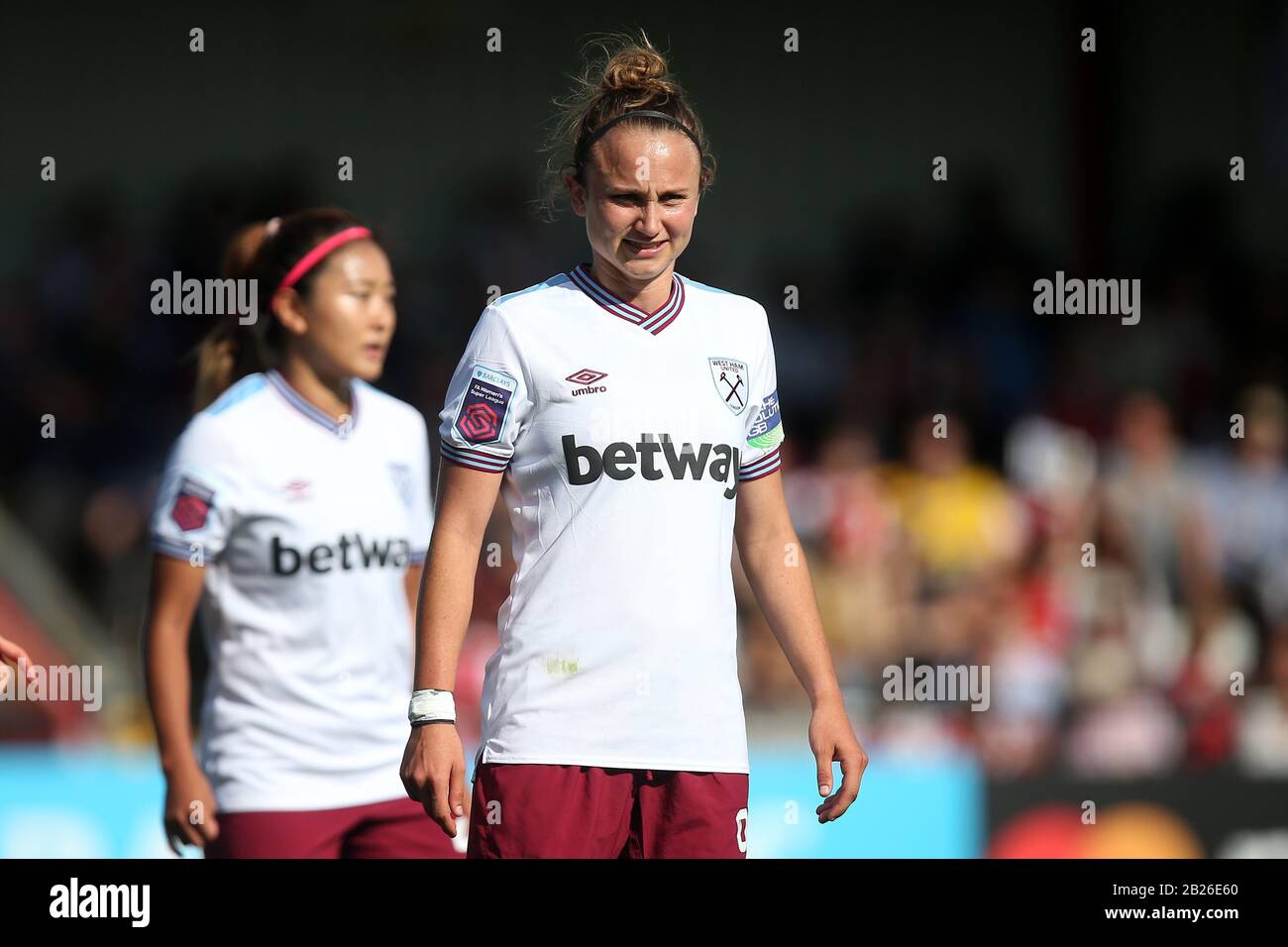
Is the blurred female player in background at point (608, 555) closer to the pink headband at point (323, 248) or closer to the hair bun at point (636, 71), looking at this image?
the hair bun at point (636, 71)

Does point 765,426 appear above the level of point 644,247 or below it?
below

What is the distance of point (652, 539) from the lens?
3.31m

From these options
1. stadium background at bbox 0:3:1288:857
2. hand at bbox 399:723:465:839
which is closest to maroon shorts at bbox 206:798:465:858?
hand at bbox 399:723:465:839

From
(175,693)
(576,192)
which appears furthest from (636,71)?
(175,693)

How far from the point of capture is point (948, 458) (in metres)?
8.85

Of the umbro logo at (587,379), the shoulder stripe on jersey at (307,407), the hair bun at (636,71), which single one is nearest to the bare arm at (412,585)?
the shoulder stripe on jersey at (307,407)

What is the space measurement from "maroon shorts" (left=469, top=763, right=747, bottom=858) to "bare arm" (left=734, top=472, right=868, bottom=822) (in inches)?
Answer: 9.6

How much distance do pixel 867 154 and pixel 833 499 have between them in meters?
2.80

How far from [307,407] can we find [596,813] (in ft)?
5.44

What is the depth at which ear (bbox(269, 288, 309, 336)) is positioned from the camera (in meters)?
4.46

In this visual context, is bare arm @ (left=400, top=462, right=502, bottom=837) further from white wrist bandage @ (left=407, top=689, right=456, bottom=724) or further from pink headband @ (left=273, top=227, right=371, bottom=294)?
pink headband @ (left=273, top=227, right=371, bottom=294)

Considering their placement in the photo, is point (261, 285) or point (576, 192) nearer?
point (576, 192)

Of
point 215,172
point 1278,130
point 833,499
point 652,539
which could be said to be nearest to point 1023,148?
point 1278,130

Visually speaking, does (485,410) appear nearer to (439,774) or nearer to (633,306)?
(633,306)
